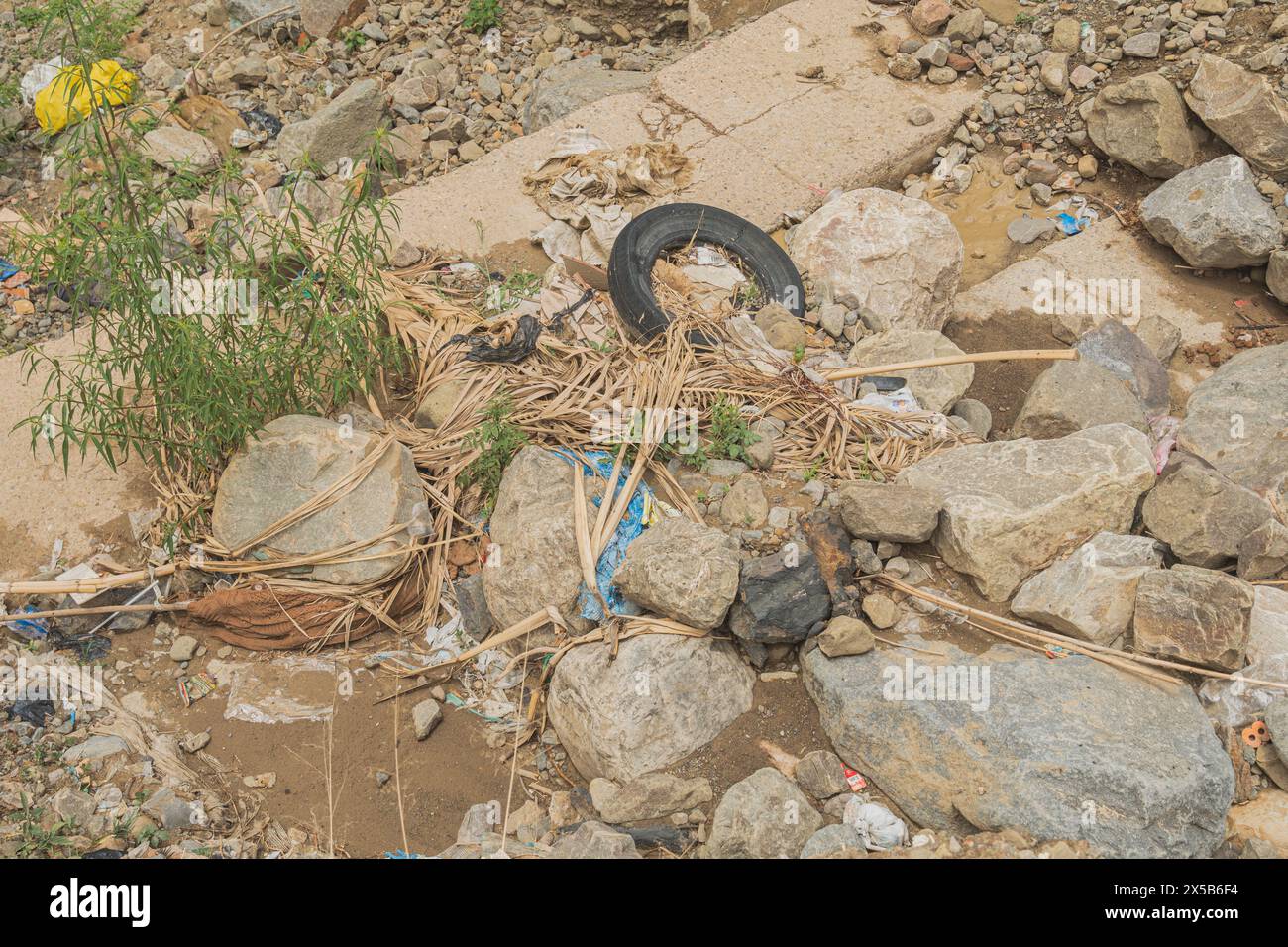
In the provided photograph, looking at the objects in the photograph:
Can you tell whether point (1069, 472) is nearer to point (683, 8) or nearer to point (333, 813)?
point (333, 813)

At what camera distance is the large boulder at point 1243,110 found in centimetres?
527

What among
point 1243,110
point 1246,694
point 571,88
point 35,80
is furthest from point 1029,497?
point 35,80

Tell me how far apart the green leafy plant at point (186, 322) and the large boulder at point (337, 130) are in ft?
6.50

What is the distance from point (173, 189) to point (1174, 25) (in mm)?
5333

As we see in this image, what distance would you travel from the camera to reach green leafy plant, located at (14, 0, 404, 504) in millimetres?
3598

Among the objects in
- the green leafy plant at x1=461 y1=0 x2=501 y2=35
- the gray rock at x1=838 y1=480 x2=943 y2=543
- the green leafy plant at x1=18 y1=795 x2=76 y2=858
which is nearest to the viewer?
the green leafy plant at x1=18 y1=795 x2=76 y2=858

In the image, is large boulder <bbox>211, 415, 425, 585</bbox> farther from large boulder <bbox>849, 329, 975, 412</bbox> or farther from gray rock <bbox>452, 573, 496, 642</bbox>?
large boulder <bbox>849, 329, 975, 412</bbox>

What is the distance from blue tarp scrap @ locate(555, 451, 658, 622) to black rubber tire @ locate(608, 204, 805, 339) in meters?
0.80

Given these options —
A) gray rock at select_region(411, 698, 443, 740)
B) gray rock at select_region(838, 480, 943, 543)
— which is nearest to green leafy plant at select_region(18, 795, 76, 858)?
gray rock at select_region(411, 698, 443, 740)

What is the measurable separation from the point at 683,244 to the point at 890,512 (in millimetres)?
1952

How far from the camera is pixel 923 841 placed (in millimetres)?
3043

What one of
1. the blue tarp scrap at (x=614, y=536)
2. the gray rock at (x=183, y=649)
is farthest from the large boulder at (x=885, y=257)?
the gray rock at (x=183, y=649)

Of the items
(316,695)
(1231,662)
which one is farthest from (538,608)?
(1231,662)

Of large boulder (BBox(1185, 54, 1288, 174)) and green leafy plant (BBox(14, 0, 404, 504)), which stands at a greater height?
large boulder (BBox(1185, 54, 1288, 174))
